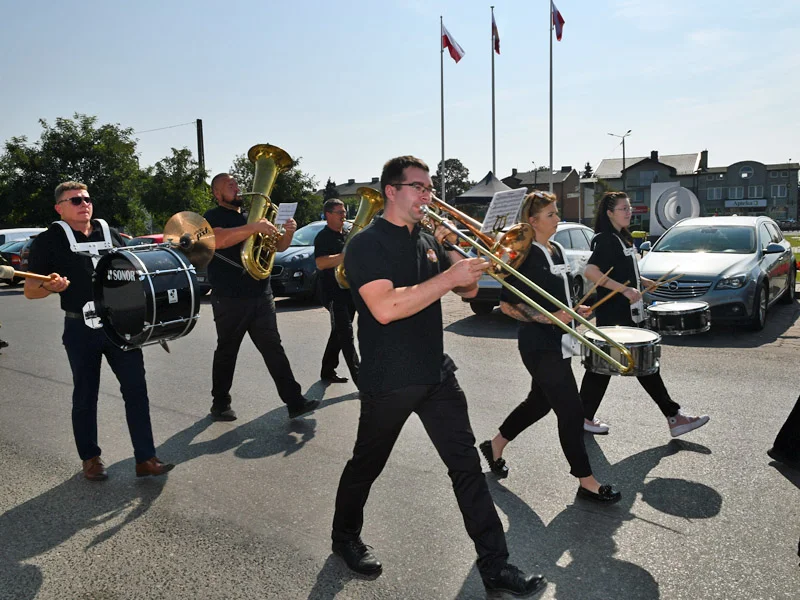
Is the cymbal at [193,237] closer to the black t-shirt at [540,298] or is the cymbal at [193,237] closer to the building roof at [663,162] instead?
the black t-shirt at [540,298]

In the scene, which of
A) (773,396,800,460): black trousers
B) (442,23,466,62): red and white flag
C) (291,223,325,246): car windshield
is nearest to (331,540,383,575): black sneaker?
(773,396,800,460): black trousers

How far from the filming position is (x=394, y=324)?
2963 millimetres

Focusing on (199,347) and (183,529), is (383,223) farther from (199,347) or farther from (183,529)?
(199,347)

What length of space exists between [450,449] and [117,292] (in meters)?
2.37

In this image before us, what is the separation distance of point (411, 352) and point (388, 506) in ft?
4.42

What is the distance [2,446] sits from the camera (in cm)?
517

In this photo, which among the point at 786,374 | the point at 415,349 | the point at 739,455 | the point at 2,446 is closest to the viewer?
the point at 415,349

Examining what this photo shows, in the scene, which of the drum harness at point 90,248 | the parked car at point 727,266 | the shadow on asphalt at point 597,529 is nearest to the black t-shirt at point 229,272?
the drum harness at point 90,248

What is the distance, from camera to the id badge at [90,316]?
4.14 meters

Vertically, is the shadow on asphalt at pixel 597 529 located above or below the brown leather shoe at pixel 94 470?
below

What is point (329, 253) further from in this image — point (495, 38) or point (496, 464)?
point (495, 38)

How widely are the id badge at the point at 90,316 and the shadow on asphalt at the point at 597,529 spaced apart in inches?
104

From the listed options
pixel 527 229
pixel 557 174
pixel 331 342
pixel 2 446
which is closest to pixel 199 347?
pixel 331 342

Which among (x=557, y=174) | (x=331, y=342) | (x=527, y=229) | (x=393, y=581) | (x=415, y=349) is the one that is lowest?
(x=393, y=581)
